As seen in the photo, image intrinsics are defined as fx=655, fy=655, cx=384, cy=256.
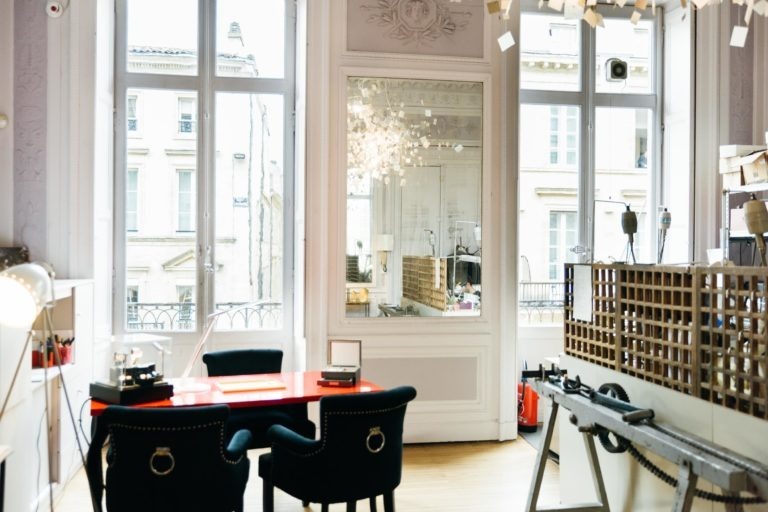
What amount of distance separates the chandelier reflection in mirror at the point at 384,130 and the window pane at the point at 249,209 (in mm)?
761

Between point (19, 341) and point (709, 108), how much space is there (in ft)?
16.5

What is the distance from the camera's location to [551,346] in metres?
5.49

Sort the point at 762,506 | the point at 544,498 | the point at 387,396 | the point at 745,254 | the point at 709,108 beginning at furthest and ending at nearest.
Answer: the point at 709,108
the point at 745,254
the point at 544,498
the point at 387,396
the point at 762,506

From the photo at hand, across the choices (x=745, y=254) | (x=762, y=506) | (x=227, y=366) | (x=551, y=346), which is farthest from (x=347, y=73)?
(x=762, y=506)

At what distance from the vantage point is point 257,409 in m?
3.89

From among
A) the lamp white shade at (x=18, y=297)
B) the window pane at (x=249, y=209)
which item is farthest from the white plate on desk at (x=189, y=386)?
the window pane at (x=249, y=209)

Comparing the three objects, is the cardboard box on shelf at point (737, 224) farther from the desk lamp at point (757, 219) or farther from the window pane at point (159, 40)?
the window pane at point (159, 40)

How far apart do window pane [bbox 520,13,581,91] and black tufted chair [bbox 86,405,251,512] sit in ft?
13.5

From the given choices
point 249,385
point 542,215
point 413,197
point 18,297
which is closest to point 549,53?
point 542,215

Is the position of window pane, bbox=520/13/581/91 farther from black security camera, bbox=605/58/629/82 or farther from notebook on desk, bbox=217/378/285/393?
notebook on desk, bbox=217/378/285/393

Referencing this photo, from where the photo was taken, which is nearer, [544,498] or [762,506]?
[762,506]

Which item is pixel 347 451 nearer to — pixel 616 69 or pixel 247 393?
pixel 247 393

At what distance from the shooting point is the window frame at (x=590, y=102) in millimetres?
5562

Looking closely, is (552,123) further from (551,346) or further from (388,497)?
(388,497)
